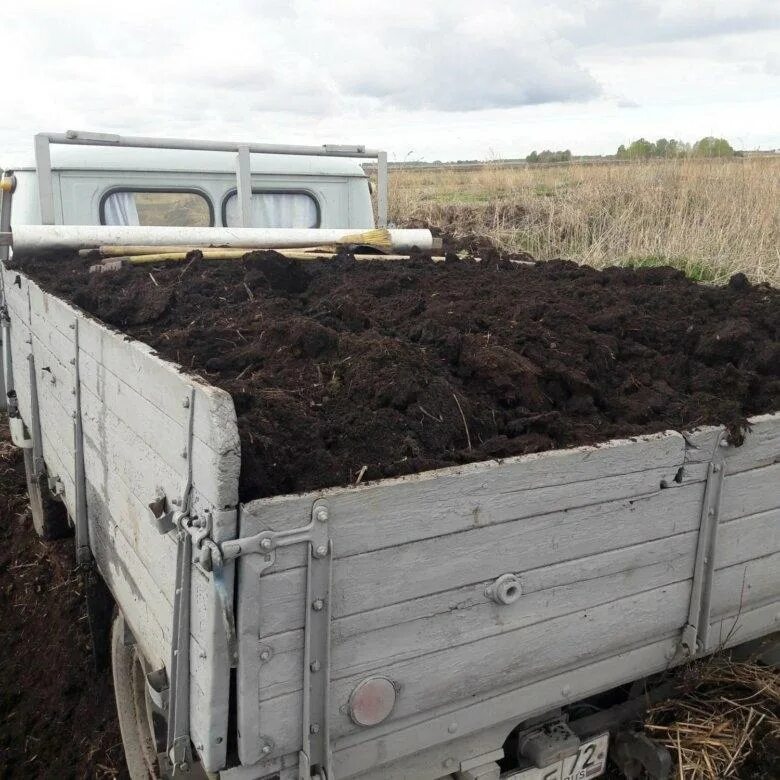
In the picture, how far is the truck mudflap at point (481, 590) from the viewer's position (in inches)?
55.7

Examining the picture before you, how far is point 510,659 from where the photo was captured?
1.68m

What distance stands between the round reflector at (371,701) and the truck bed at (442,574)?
18 millimetres

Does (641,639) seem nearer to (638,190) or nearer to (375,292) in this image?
(375,292)

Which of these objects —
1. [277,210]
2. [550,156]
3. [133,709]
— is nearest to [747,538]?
[133,709]

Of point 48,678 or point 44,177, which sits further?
point 44,177

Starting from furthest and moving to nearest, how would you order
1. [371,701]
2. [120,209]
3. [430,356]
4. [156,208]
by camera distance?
1. [156,208]
2. [120,209]
3. [430,356]
4. [371,701]

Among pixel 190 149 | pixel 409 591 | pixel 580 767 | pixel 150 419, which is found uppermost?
pixel 190 149

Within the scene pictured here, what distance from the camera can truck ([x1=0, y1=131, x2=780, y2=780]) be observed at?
1.40 m

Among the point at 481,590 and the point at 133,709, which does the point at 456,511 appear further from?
the point at 133,709

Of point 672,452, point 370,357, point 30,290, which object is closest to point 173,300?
point 30,290

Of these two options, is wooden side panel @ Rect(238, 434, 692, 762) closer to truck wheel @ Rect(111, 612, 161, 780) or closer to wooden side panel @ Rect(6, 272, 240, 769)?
wooden side panel @ Rect(6, 272, 240, 769)

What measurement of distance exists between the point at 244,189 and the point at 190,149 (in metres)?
0.39

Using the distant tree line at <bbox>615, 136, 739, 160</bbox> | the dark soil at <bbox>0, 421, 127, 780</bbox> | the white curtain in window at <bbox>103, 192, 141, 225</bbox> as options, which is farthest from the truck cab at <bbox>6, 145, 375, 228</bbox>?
the distant tree line at <bbox>615, 136, 739, 160</bbox>

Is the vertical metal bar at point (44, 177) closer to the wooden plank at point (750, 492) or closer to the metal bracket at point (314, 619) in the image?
the metal bracket at point (314, 619)
